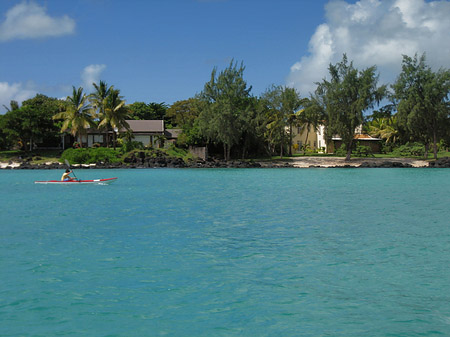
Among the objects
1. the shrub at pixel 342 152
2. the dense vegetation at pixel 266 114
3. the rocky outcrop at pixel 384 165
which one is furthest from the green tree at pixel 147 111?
the rocky outcrop at pixel 384 165

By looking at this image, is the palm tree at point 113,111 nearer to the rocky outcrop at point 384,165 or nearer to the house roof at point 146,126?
the house roof at point 146,126

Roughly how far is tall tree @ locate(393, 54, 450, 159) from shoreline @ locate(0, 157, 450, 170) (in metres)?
4.79

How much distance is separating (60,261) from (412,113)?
59.1 metres

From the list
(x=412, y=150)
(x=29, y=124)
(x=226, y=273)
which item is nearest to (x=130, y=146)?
(x=29, y=124)

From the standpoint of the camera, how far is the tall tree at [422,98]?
62.0 m

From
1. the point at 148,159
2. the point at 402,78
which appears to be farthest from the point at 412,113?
the point at 148,159

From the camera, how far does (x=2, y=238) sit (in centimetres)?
1462

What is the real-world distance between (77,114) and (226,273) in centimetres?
6374

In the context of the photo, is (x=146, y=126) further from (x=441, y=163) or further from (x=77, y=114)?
(x=441, y=163)

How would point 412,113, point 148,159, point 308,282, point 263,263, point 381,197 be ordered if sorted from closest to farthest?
point 308,282 < point 263,263 < point 381,197 < point 412,113 < point 148,159

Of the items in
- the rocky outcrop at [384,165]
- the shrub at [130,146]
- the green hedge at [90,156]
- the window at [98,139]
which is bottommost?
the rocky outcrop at [384,165]

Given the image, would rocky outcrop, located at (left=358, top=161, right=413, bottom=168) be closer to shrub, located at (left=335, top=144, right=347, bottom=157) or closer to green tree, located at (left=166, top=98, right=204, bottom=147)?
shrub, located at (left=335, top=144, right=347, bottom=157)

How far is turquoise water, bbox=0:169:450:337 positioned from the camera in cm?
756

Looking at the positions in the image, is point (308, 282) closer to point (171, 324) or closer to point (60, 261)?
point (171, 324)
